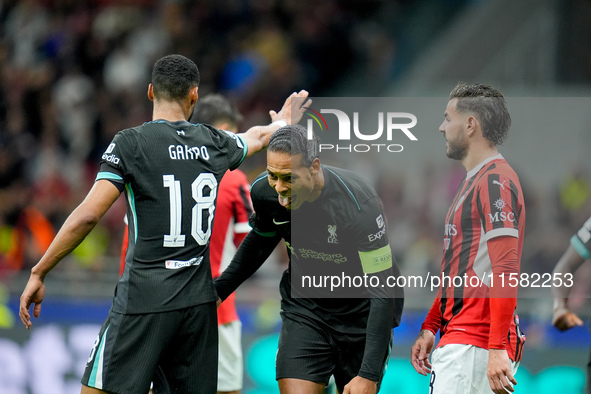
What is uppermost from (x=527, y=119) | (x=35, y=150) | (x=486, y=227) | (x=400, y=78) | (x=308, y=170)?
(x=400, y=78)

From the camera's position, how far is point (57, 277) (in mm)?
8180

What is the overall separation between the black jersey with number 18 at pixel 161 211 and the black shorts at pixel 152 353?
64 mm

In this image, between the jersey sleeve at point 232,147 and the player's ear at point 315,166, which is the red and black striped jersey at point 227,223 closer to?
the jersey sleeve at point 232,147

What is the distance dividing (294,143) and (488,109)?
1.05 meters

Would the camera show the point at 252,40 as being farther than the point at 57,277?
Yes

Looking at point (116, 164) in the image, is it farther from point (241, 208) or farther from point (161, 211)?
point (241, 208)

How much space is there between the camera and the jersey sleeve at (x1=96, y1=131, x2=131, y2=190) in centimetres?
405

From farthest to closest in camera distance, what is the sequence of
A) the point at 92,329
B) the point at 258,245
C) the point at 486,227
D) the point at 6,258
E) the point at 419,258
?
the point at 6,258 < the point at 92,329 < the point at 419,258 < the point at 258,245 < the point at 486,227

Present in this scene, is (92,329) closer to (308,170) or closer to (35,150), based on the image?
(308,170)

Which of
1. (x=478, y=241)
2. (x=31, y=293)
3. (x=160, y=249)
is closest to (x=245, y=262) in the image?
(x=160, y=249)

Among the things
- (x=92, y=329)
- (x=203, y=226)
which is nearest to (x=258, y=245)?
(x=203, y=226)

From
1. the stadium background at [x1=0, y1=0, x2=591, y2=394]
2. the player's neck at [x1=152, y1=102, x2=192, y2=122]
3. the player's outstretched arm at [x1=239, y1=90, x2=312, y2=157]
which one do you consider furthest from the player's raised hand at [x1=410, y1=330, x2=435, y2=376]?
the stadium background at [x1=0, y1=0, x2=591, y2=394]

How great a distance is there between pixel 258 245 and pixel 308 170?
0.71 metres

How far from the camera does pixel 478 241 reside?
166 inches
